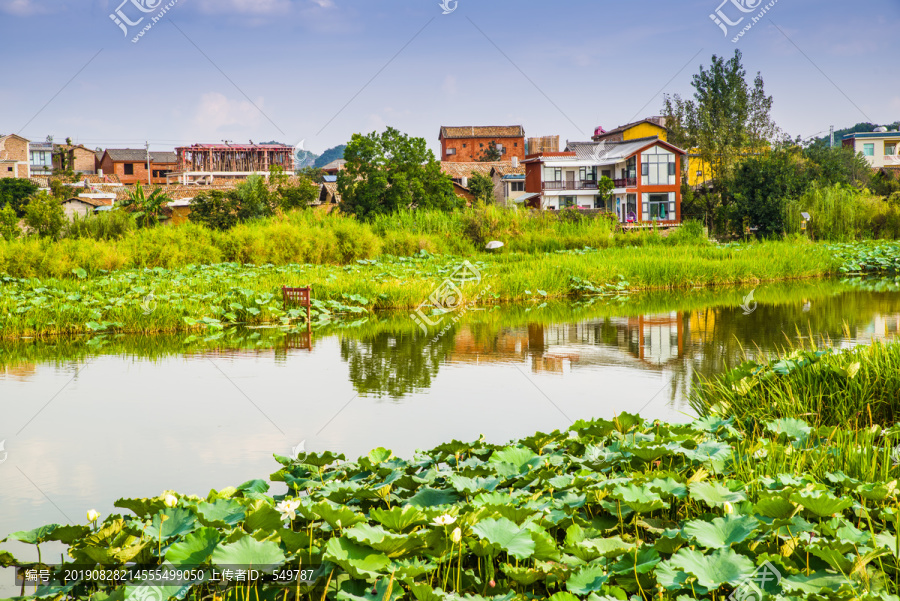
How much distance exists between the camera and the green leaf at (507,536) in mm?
2485

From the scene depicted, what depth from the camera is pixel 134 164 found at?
206 feet

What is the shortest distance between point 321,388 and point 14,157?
199 ft

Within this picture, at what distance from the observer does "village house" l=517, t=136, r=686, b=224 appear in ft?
119

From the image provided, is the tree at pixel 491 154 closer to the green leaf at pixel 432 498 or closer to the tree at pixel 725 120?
the tree at pixel 725 120

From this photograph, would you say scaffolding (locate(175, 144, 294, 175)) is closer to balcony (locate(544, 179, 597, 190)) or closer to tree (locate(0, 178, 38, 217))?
tree (locate(0, 178, 38, 217))

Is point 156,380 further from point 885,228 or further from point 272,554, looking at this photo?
point 885,228

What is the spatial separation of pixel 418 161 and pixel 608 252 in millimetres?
8773

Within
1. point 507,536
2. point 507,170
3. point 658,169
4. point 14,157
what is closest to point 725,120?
point 658,169

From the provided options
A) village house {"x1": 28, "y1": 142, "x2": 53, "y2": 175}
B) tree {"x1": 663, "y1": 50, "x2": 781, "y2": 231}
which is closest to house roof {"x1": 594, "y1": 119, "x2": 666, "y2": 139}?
tree {"x1": 663, "y1": 50, "x2": 781, "y2": 231}

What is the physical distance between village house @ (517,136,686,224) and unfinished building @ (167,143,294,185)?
1119 inches

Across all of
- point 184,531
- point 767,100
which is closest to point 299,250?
point 184,531

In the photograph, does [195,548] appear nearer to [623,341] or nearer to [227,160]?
[623,341]

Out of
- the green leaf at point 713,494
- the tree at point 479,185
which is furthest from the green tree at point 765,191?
the green leaf at point 713,494

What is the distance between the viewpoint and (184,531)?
2.78 metres
